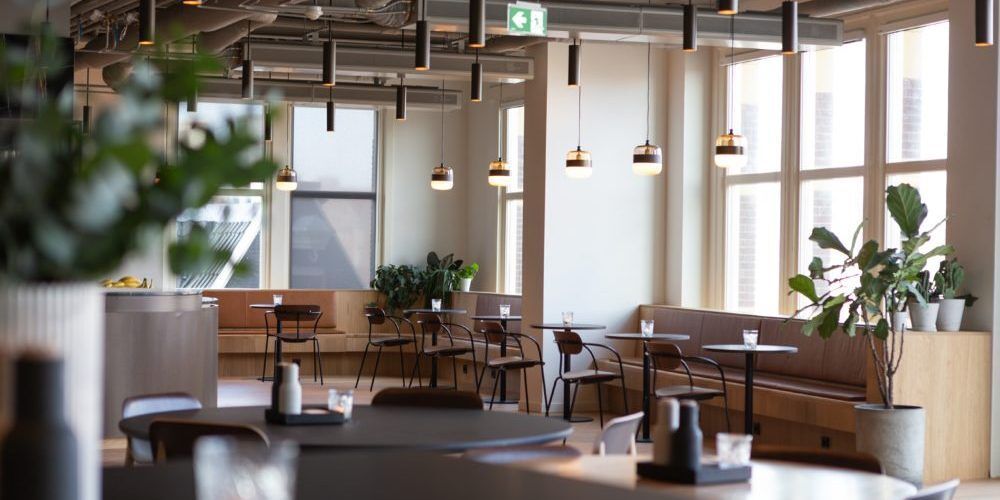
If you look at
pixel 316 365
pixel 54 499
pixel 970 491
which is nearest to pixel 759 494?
pixel 54 499

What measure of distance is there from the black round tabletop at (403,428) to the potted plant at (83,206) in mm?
2149

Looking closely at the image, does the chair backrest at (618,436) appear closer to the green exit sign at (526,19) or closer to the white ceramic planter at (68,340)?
the white ceramic planter at (68,340)

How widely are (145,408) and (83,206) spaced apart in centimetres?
341

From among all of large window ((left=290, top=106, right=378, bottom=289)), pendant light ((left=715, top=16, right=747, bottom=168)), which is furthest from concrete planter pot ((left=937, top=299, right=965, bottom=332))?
large window ((left=290, top=106, right=378, bottom=289))

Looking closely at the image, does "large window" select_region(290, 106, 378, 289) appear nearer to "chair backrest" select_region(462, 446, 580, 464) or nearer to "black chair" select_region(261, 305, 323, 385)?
"black chair" select_region(261, 305, 323, 385)

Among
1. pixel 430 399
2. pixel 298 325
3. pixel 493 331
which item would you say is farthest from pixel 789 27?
pixel 298 325

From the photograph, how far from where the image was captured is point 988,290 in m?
7.77

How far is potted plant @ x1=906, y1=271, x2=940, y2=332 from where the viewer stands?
7671 millimetres

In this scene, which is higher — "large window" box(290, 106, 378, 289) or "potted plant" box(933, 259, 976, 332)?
"large window" box(290, 106, 378, 289)

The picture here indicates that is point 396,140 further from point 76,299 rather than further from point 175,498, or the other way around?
point 76,299

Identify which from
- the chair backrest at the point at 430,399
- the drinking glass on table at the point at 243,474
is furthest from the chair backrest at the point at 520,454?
the drinking glass on table at the point at 243,474

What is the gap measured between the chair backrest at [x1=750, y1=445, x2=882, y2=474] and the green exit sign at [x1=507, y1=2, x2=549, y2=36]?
533cm

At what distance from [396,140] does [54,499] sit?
1404 cm

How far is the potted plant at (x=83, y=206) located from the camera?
1253 mm
